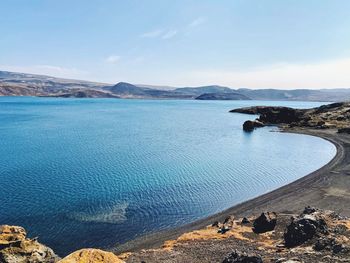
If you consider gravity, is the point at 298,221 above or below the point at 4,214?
above

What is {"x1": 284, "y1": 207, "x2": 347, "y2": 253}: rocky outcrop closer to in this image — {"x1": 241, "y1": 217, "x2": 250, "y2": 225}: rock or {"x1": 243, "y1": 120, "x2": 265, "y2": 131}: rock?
{"x1": 241, "y1": 217, "x2": 250, "y2": 225}: rock

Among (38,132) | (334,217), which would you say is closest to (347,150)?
(334,217)

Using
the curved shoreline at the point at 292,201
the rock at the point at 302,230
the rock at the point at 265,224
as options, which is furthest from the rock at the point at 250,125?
the rock at the point at 302,230

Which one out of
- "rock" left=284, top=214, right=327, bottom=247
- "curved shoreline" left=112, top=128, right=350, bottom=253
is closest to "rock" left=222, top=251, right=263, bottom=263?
"rock" left=284, top=214, right=327, bottom=247

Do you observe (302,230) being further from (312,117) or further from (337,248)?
(312,117)

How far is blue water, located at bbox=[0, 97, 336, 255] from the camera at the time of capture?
143 ft

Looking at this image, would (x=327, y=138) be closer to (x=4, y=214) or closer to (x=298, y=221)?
(x=298, y=221)

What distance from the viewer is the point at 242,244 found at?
34656mm

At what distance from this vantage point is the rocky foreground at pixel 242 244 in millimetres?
26547

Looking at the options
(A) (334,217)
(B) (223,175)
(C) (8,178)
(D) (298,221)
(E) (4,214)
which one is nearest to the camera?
(D) (298,221)

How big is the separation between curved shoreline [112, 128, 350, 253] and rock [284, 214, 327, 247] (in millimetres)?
13252

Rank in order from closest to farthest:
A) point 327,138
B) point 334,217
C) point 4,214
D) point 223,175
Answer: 1. point 334,217
2. point 4,214
3. point 223,175
4. point 327,138

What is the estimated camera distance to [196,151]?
95938mm

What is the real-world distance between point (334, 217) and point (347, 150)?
195 ft
